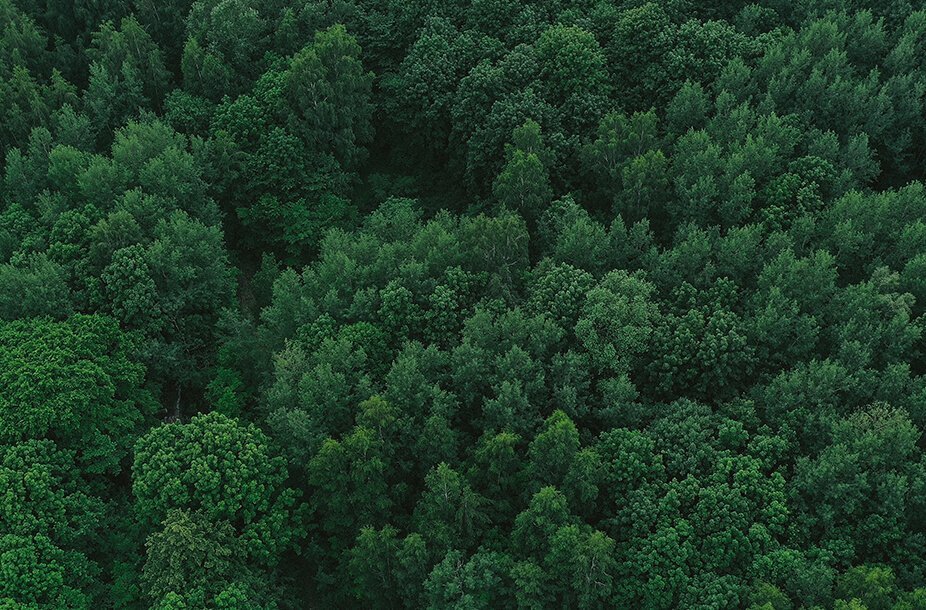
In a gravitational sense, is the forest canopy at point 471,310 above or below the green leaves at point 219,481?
above

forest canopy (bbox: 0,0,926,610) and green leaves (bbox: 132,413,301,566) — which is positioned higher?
forest canopy (bbox: 0,0,926,610)

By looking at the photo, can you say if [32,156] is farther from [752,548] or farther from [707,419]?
[752,548]

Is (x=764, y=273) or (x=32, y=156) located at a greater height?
(x=764, y=273)

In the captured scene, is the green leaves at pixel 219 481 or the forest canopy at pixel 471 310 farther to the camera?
the green leaves at pixel 219 481

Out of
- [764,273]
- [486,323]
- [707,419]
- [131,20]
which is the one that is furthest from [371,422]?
[131,20]

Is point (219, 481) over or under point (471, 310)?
under

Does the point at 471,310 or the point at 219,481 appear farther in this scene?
the point at 471,310

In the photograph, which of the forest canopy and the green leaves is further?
the green leaves

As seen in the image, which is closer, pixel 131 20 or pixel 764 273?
pixel 764 273
